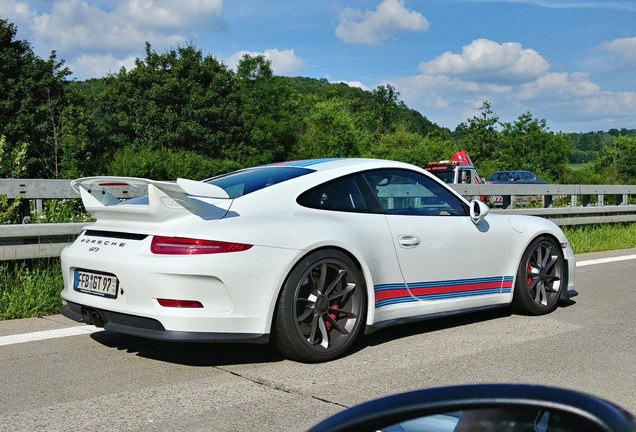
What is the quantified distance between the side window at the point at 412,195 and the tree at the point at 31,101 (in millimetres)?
42984

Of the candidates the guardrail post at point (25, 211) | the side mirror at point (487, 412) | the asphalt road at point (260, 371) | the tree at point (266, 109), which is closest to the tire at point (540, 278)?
the asphalt road at point (260, 371)

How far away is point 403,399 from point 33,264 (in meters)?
6.06

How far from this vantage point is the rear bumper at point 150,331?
4.35m

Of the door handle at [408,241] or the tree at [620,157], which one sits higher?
the tree at [620,157]

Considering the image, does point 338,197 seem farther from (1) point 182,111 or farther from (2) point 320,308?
(1) point 182,111

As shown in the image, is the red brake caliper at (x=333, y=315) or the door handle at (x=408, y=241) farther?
the door handle at (x=408, y=241)

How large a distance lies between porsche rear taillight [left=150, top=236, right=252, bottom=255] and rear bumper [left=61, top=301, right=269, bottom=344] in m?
0.42

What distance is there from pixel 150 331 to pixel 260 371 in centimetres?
→ 71

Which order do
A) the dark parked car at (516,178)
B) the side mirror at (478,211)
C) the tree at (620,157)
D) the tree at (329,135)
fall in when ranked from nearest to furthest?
the side mirror at (478,211) → the dark parked car at (516,178) → the tree at (620,157) → the tree at (329,135)

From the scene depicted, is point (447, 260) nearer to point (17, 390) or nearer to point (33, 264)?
point (17, 390)

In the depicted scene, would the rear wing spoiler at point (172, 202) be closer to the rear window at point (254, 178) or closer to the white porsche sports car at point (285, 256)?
the white porsche sports car at point (285, 256)

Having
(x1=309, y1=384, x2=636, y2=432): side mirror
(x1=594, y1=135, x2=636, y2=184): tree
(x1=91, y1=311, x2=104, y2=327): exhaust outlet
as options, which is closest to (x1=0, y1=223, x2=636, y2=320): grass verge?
(x1=91, y1=311, x2=104, y2=327): exhaust outlet

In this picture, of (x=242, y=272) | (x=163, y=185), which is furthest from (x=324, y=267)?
(x=163, y=185)

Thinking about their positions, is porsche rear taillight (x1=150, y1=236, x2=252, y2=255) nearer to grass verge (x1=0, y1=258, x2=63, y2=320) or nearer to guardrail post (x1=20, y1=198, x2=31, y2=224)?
grass verge (x1=0, y1=258, x2=63, y2=320)
